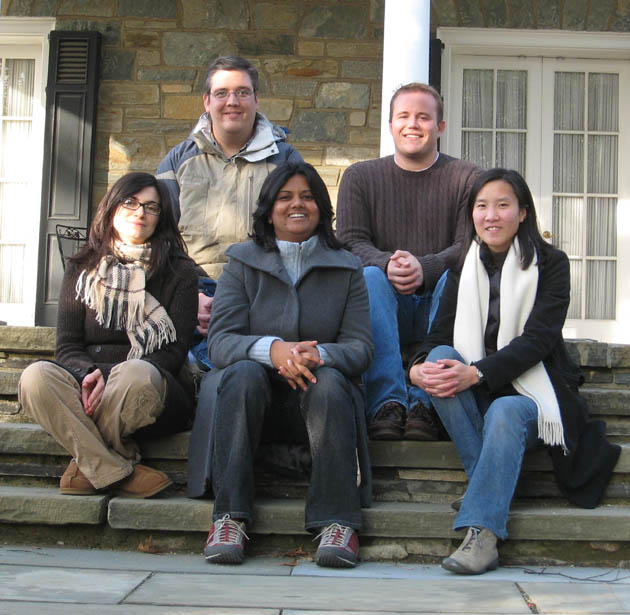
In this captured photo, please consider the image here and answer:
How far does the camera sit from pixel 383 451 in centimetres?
307

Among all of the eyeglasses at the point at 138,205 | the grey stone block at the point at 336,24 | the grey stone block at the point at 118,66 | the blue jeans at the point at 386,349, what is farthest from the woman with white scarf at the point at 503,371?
the grey stone block at the point at 118,66

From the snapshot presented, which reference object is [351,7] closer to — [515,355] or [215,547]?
[515,355]

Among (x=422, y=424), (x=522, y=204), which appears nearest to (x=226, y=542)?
(x=422, y=424)

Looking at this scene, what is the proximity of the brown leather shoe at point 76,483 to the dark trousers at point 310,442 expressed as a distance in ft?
1.42

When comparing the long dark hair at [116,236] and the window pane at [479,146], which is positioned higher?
the window pane at [479,146]

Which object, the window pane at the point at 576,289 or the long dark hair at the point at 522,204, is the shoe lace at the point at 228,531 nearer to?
the long dark hair at the point at 522,204

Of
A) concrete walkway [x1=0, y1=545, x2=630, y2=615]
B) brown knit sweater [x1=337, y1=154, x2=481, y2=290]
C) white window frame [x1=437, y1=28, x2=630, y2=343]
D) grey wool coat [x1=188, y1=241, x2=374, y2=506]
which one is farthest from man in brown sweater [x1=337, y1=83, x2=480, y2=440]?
white window frame [x1=437, y1=28, x2=630, y2=343]

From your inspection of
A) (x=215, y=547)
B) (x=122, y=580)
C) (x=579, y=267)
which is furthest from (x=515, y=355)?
(x=579, y=267)

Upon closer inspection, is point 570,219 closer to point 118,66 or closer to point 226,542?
point 118,66

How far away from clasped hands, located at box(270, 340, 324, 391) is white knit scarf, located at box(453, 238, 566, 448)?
1.73 feet

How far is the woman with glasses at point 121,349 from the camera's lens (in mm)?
2865

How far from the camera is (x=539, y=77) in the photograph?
20.7ft

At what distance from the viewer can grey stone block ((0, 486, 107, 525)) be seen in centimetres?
285

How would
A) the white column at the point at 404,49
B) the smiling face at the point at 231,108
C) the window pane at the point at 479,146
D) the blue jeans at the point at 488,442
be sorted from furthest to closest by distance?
the window pane at the point at 479,146 < the white column at the point at 404,49 < the smiling face at the point at 231,108 < the blue jeans at the point at 488,442
